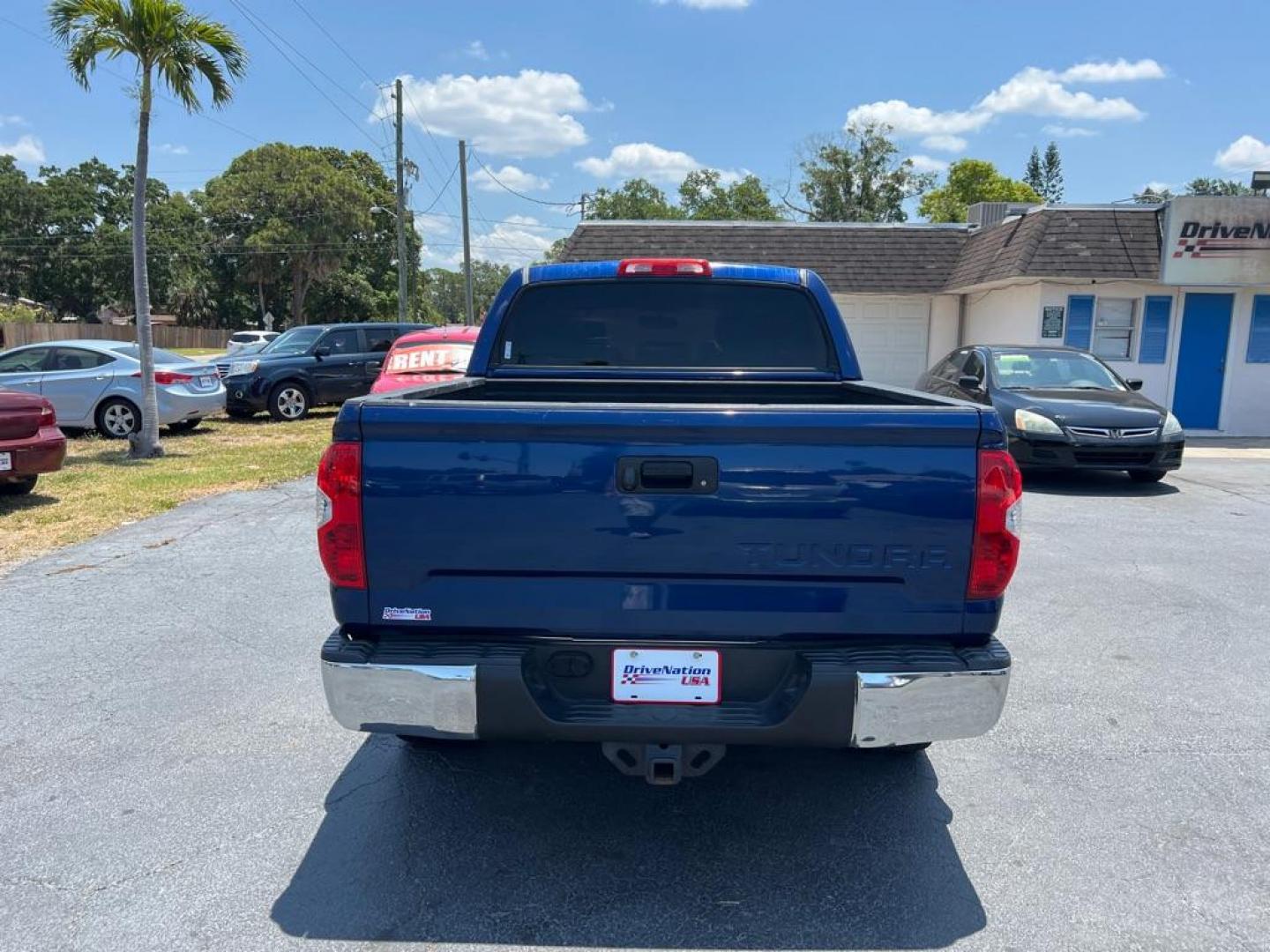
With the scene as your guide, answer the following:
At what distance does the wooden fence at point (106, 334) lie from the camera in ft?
143

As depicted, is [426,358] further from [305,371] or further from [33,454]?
[305,371]

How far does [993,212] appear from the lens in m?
19.6

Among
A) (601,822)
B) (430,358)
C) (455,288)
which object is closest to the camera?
(601,822)

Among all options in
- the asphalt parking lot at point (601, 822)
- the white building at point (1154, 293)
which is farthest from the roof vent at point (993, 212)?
the asphalt parking lot at point (601, 822)

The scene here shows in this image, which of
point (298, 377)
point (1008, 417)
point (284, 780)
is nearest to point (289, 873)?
point (284, 780)

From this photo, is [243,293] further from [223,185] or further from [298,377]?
[298,377]

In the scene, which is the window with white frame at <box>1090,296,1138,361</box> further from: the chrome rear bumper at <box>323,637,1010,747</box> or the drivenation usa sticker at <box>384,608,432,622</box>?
the drivenation usa sticker at <box>384,608,432,622</box>

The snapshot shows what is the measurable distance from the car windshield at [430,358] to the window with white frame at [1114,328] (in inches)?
452

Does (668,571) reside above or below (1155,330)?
below

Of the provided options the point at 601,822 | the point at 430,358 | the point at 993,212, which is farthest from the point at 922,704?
the point at 993,212

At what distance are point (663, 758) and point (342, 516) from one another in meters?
1.18

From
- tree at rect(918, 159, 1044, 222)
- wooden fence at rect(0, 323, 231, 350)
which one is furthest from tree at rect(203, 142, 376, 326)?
tree at rect(918, 159, 1044, 222)

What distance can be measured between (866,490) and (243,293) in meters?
61.7

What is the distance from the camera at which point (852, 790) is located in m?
3.44
